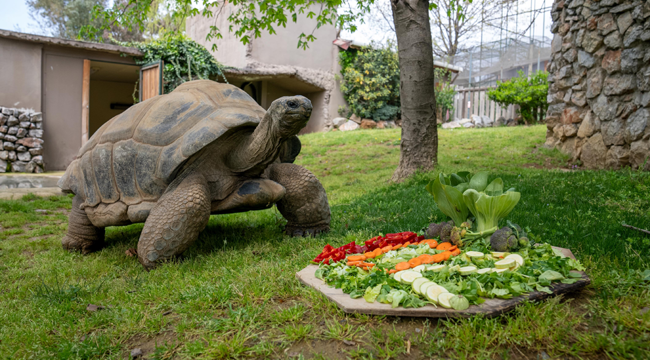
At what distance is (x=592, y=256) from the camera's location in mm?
2467

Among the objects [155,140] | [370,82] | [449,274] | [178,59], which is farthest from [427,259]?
[370,82]

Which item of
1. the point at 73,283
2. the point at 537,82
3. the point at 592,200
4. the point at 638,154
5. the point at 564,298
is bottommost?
the point at 73,283

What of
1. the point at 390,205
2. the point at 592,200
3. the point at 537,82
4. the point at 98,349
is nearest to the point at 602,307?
the point at 98,349

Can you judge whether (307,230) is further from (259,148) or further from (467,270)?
(467,270)

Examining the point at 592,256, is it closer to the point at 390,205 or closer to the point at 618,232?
the point at 618,232

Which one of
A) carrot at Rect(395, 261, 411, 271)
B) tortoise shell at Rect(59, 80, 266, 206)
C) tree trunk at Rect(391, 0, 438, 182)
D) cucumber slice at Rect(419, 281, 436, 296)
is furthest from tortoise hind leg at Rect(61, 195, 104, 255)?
tree trunk at Rect(391, 0, 438, 182)

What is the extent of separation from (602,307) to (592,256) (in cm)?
72

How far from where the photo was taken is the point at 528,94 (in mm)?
11859

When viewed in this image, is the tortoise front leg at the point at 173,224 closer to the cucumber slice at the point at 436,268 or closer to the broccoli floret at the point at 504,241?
the cucumber slice at the point at 436,268

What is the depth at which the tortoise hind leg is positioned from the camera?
386cm

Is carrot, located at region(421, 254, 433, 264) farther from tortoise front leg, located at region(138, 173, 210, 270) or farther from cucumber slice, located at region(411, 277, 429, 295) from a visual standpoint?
tortoise front leg, located at region(138, 173, 210, 270)

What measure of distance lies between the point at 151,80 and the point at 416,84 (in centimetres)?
639

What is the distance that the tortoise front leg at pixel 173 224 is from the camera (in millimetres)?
2979

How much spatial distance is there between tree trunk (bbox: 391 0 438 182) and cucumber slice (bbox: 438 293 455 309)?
4.35m
